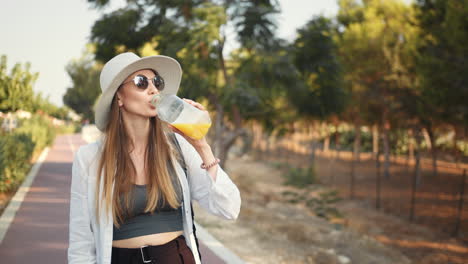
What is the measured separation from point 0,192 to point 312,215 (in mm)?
8930

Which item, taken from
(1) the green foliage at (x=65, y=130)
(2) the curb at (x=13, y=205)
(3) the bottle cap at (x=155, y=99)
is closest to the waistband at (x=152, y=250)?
(3) the bottle cap at (x=155, y=99)

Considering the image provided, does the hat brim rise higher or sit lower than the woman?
higher

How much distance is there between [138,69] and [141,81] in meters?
0.06

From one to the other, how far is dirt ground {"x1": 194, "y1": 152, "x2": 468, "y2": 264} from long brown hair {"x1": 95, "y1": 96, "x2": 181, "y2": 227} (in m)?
4.57

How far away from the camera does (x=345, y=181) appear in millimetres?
21766

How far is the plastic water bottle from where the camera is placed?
199 centimetres

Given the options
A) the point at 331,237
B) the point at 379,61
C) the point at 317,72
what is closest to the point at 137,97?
the point at 331,237

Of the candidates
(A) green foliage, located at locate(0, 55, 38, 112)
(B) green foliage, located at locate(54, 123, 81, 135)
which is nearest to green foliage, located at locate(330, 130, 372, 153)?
(B) green foliage, located at locate(54, 123, 81, 135)

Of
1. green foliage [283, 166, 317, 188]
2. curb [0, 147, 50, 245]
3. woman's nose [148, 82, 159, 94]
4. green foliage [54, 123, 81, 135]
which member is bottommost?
green foliage [283, 166, 317, 188]

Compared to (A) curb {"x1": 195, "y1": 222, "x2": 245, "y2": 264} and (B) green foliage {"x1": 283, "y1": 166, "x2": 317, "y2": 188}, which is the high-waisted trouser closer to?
(A) curb {"x1": 195, "y1": 222, "x2": 245, "y2": 264}

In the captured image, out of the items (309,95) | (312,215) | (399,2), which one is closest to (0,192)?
(312,215)

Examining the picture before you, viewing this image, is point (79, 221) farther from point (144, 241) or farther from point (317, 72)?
point (317, 72)

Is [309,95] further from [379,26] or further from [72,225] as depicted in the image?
[72,225]

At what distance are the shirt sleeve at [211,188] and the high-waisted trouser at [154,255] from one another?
227mm
